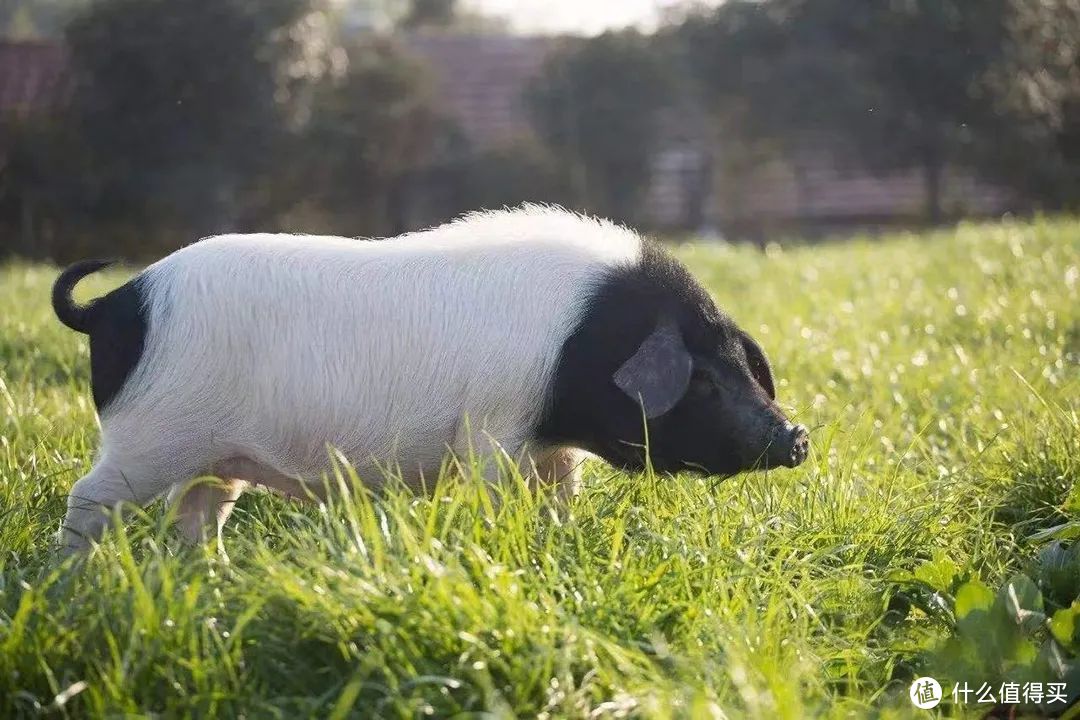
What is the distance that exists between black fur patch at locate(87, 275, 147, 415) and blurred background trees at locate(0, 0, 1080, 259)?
11765 millimetres

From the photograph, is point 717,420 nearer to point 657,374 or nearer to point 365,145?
point 657,374

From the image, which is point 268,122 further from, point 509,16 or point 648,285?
point 509,16

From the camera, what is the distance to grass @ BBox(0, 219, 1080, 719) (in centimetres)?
259

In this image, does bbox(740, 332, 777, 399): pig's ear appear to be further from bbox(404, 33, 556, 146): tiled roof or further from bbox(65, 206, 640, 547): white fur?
bbox(404, 33, 556, 146): tiled roof

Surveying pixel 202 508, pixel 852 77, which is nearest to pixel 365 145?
pixel 852 77

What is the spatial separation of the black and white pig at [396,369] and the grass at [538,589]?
157mm

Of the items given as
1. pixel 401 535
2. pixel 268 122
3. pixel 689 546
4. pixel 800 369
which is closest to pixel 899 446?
pixel 800 369

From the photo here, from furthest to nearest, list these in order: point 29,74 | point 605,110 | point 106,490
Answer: point 605,110, point 29,74, point 106,490

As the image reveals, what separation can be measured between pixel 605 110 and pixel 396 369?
60.8ft

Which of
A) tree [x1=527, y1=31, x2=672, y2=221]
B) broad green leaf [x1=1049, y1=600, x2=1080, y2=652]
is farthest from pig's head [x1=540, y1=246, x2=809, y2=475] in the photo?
tree [x1=527, y1=31, x2=672, y2=221]

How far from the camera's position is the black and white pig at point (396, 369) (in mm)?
3588

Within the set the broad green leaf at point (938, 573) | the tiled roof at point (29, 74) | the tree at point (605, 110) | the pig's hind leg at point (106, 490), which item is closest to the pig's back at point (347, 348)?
the pig's hind leg at point (106, 490)

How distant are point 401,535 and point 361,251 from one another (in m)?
1.14

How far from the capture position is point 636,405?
11.9ft
